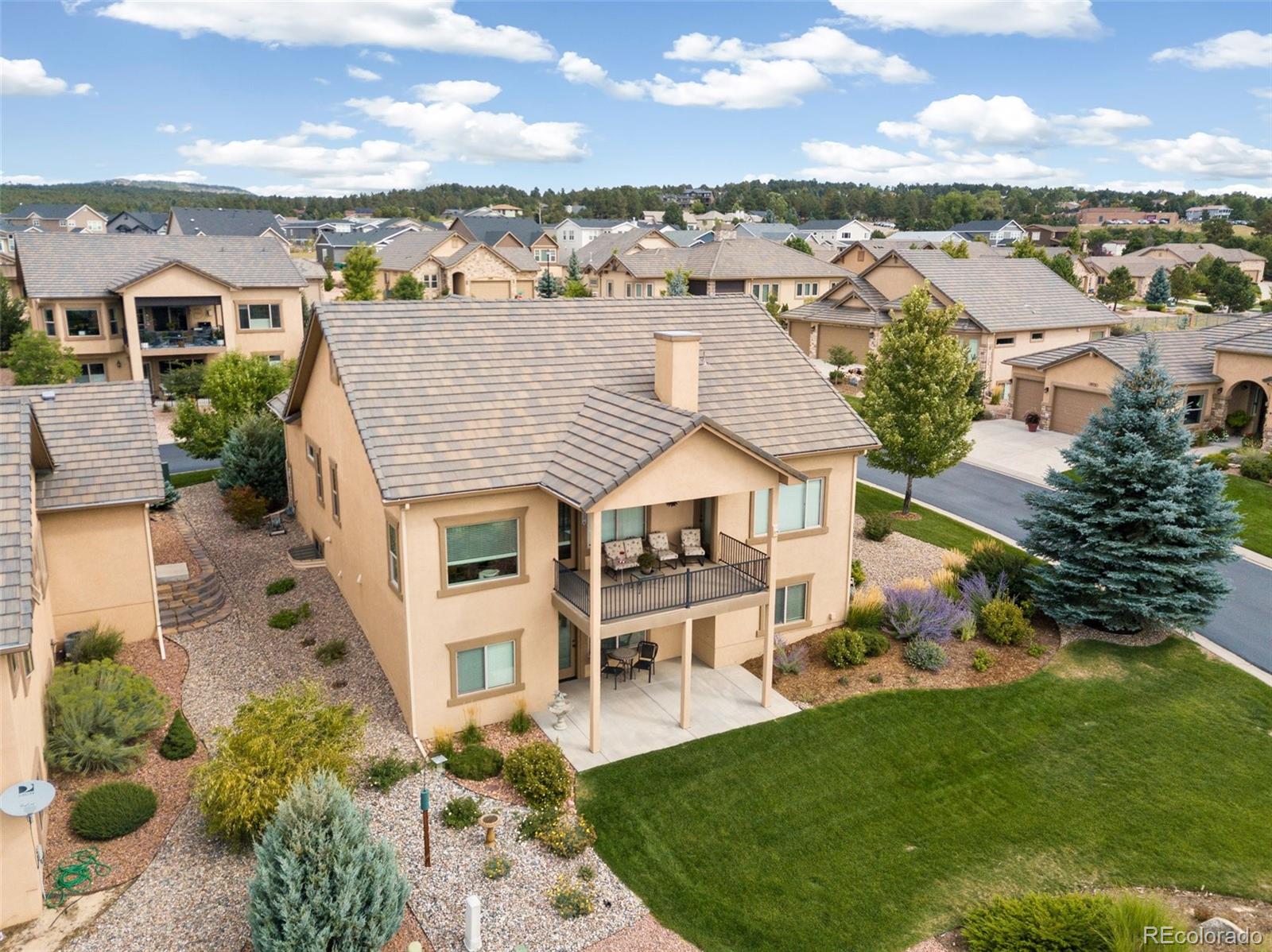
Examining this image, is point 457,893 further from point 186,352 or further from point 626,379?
point 186,352

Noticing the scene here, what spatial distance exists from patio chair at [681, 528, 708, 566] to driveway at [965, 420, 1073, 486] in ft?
57.5

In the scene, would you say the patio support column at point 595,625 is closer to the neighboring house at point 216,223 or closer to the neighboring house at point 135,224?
the neighboring house at point 216,223

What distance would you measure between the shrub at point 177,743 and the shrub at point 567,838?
22.2ft

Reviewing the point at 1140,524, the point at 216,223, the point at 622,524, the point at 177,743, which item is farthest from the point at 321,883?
the point at 216,223

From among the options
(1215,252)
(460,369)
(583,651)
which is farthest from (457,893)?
(1215,252)

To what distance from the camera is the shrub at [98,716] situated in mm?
15242

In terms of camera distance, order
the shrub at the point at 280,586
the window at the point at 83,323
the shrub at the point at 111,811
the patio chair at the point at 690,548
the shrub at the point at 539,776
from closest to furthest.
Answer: the shrub at the point at 111,811 < the shrub at the point at 539,776 < the patio chair at the point at 690,548 < the shrub at the point at 280,586 < the window at the point at 83,323

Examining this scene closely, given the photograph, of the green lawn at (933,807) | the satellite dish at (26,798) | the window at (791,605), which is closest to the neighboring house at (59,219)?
the window at (791,605)

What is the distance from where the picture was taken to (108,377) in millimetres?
47250

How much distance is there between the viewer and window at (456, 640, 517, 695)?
58.4 feet

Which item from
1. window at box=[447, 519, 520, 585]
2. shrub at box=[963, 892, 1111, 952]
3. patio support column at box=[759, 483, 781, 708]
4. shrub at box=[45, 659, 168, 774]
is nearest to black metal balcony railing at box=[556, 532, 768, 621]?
patio support column at box=[759, 483, 781, 708]

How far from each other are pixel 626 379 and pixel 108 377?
127 feet

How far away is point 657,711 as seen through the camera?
18766 millimetres

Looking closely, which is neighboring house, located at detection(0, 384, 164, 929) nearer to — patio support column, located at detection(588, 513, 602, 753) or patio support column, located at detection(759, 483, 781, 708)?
patio support column, located at detection(588, 513, 602, 753)
